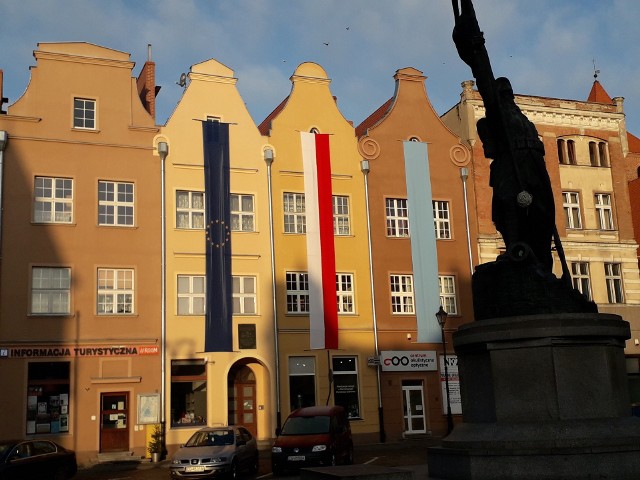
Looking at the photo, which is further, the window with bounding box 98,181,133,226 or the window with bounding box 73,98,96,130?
the window with bounding box 73,98,96,130

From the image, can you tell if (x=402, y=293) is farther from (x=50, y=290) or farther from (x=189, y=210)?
(x=50, y=290)

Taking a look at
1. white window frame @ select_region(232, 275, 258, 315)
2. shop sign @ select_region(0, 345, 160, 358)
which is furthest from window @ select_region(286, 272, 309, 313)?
shop sign @ select_region(0, 345, 160, 358)

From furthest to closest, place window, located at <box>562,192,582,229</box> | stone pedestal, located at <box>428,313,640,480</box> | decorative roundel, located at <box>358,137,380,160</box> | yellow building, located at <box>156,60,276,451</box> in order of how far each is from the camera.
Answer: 1. window, located at <box>562,192,582,229</box>
2. decorative roundel, located at <box>358,137,380,160</box>
3. yellow building, located at <box>156,60,276,451</box>
4. stone pedestal, located at <box>428,313,640,480</box>

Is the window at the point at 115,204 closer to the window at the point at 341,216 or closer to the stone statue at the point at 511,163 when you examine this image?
the window at the point at 341,216

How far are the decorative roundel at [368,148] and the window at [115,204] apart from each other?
1040 cm

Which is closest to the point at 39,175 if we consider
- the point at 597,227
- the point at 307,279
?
the point at 307,279

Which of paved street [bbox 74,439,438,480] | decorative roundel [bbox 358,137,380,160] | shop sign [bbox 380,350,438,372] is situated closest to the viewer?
paved street [bbox 74,439,438,480]

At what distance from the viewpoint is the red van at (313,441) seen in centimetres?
2050

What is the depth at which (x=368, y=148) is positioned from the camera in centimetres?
3500

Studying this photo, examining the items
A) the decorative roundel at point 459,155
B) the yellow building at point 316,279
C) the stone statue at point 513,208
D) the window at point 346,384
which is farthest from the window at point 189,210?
the stone statue at point 513,208

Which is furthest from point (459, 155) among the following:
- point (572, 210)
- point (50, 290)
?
point (50, 290)

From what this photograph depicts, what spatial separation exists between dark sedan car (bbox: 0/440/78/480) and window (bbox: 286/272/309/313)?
41.3ft

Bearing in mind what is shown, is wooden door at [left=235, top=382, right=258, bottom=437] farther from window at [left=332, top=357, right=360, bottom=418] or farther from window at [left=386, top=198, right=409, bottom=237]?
window at [left=386, top=198, right=409, bottom=237]

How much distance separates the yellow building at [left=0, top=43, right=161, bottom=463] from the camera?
2773 cm
